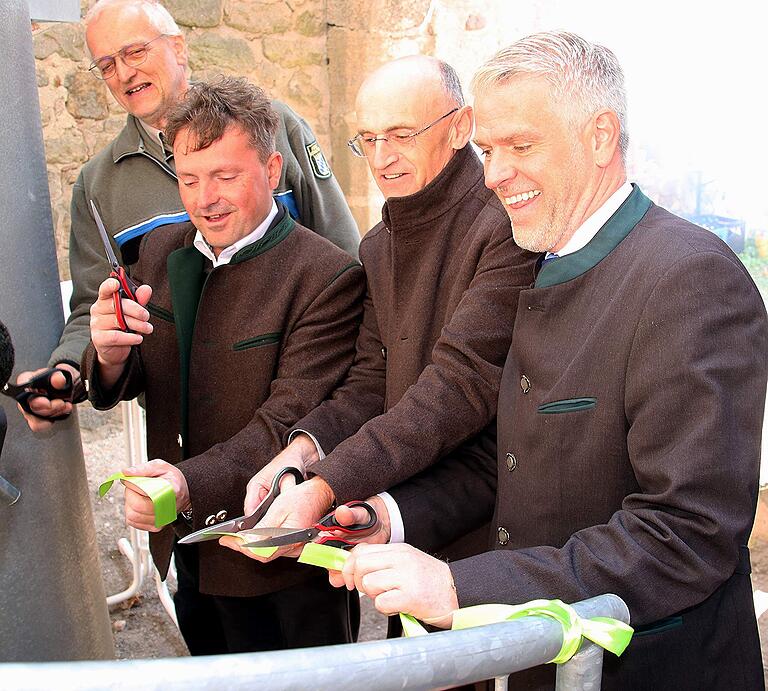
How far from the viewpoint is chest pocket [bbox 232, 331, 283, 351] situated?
6.73 ft

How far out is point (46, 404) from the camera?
2135 millimetres

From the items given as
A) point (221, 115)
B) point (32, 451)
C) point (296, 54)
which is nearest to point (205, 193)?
point (221, 115)

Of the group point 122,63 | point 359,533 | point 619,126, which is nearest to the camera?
point 619,126

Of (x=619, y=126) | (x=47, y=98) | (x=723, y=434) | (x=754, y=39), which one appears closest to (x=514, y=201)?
(x=619, y=126)

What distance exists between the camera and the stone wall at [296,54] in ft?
15.7

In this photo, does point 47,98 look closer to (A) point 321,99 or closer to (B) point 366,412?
(A) point 321,99

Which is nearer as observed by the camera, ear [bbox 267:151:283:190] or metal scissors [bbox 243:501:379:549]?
metal scissors [bbox 243:501:379:549]

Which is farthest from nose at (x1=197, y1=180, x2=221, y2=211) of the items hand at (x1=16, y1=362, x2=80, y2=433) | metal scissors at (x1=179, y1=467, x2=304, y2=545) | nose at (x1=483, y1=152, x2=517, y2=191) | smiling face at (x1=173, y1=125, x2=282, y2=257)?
nose at (x1=483, y1=152, x2=517, y2=191)

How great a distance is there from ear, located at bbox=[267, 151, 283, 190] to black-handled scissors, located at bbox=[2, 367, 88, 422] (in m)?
0.68

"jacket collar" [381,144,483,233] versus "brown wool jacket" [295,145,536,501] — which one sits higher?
"jacket collar" [381,144,483,233]

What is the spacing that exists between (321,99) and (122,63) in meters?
2.94

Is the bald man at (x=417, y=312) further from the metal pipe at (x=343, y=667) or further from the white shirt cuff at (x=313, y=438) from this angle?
the metal pipe at (x=343, y=667)

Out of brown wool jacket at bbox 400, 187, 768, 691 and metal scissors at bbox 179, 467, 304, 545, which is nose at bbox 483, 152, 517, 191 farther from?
metal scissors at bbox 179, 467, 304, 545

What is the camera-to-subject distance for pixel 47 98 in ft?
15.5
